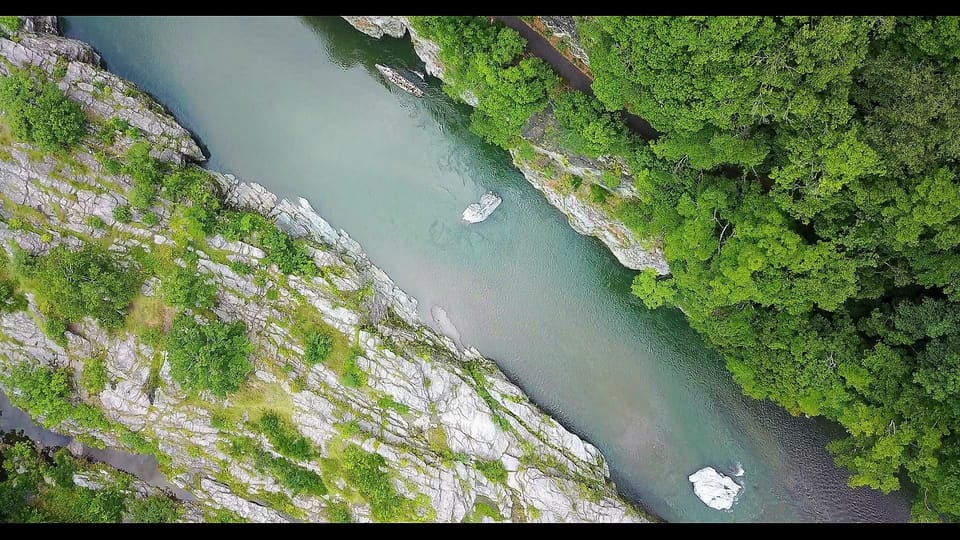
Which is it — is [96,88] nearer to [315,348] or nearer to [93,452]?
[315,348]

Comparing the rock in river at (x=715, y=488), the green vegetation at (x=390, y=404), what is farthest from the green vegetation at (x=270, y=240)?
the rock in river at (x=715, y=488)

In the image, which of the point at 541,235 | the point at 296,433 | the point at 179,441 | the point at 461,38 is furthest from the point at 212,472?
the point at 461,38

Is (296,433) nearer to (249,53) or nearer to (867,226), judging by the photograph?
(249,53)

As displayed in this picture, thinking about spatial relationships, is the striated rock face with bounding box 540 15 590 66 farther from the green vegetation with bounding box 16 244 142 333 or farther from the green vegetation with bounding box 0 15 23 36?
the green vegetation with bounding box 0 15 23 36

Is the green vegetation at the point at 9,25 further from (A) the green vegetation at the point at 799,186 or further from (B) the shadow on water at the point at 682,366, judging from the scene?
(A) the green vegetation at the point at 799,186

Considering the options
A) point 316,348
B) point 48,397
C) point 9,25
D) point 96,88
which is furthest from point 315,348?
point 9,25

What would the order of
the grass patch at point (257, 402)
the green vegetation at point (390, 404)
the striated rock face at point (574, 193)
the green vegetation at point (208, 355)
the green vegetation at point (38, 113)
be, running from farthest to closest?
the green vegetation at point (390, 404) → the grass patch at point (257, 402) → the striated rock face at point (574, 193) → the green vegetation at point (38, 113) → the green vegetation at point (208, 355)

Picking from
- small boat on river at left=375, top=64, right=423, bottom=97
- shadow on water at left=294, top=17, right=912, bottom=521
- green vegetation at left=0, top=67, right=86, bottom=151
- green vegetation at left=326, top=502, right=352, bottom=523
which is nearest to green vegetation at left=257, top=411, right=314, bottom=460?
green vegetation at left=326, top=502, right=352, bottom=523
